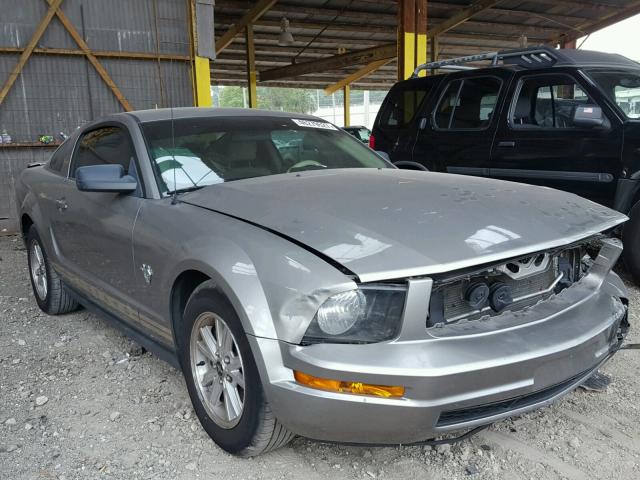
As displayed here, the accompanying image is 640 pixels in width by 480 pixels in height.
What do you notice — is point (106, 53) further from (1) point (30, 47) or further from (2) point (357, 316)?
(2) point (357, 316)

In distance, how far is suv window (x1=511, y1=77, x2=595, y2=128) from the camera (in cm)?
491

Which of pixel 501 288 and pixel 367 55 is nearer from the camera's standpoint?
pixel 501 288

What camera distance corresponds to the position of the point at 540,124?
5133 mm

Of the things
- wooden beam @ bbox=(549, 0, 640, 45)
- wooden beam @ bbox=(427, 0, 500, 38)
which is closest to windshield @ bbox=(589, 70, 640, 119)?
wooden beam @ bbox=(427, 0, 500, 38)

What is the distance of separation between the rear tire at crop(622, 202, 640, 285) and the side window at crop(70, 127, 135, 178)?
378 cm

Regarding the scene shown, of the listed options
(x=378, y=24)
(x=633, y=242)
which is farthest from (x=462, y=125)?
(x=378, y=24)

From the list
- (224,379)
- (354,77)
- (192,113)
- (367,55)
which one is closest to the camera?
(224,379)

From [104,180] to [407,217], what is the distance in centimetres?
162

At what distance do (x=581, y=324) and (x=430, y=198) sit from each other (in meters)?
0.80

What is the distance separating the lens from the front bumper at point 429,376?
1.78 meters

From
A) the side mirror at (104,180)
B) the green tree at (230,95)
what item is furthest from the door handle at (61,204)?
the green tree at (230,95)

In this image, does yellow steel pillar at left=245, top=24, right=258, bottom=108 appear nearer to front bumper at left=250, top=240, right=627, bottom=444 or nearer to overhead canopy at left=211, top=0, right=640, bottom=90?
overhead canopy at left=211, top=0, right=640, bottom=90

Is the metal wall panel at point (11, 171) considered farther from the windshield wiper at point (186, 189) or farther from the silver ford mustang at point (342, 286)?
the windshield wiper at point (186, 189)

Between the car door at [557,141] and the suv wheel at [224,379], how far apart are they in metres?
3.64
